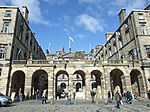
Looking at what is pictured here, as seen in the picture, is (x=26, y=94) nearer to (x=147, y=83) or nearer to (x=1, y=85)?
(x=1, y=85)

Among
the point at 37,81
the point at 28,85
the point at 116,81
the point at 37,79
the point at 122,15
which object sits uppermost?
the point at 122,15

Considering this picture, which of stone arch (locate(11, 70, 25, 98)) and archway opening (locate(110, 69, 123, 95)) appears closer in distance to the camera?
stone arch (locate(11, 70, 25, 98))

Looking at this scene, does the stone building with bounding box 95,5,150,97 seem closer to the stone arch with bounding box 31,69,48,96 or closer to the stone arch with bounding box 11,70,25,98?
the stone arch with bounding box 31,69,48,96

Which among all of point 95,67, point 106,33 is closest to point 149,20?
point 95,67

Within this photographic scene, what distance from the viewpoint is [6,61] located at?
1064 inches

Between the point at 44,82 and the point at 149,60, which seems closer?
the point at 149,60

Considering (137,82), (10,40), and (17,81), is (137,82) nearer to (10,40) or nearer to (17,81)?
(17,81)

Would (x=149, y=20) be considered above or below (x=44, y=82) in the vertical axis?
above

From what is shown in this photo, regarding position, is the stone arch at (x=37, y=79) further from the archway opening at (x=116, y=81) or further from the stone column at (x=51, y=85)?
the archway opening at (x=116, y=81)

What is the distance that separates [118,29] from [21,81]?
90.0 feet

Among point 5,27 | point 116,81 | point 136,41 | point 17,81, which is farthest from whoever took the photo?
point 116,81

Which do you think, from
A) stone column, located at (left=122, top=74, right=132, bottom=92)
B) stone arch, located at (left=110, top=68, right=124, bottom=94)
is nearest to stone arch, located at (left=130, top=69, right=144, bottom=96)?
stone column, located at (left=122, top=74, right=132, bottom=92)

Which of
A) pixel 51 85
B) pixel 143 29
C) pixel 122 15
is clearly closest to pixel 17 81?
pixel 51 85

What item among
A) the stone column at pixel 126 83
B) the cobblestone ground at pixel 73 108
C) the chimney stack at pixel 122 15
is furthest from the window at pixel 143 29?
the cobblestone ground at pixel 73 108
